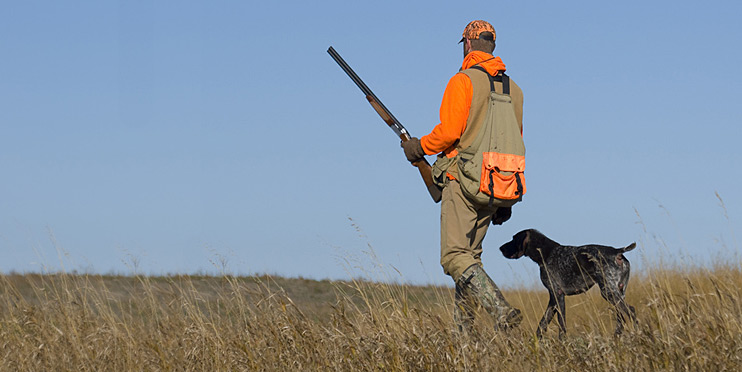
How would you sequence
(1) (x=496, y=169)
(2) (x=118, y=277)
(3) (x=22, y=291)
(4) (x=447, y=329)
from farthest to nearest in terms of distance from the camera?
1. (2) (x=118, y=277)
2. (3) (x=22, y=291)
3. (1) (x=496, y=169)
4. (4) (x=447, y=329)

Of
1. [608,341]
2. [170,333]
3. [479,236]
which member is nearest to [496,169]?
[479,236]

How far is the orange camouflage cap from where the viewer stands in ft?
20.1

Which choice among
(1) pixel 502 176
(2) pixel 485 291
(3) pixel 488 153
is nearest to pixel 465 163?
(3) pixel 488 153

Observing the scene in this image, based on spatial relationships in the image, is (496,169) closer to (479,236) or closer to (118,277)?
(479,236)

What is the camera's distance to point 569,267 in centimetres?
686

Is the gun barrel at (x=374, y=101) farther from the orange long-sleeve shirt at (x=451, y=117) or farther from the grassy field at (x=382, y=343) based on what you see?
the grassy field at (x=382, y=343)

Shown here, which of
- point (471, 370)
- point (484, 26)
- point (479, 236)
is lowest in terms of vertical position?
point (471, 370)

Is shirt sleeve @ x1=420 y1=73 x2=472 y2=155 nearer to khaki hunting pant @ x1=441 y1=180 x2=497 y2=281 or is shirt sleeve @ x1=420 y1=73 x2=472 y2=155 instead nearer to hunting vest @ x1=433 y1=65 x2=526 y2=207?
hunting vest @ x1=433 y1=65 x2=526 y2=207

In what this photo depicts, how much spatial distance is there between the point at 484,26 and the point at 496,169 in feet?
4.27

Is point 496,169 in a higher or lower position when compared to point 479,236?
higher

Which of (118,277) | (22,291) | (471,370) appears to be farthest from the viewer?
(118,277)

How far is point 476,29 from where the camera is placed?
6.12 metres

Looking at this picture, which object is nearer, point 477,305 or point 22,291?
point 477,305

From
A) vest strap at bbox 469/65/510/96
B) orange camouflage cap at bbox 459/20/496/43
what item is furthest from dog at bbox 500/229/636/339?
orange camouflage cap at bbox 459/20/496/43
